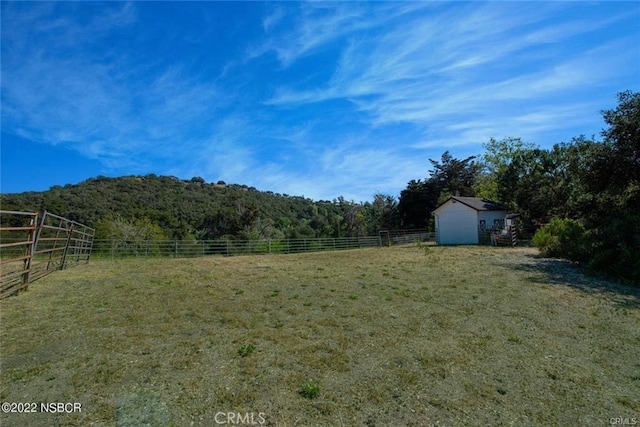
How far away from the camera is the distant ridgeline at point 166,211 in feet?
106

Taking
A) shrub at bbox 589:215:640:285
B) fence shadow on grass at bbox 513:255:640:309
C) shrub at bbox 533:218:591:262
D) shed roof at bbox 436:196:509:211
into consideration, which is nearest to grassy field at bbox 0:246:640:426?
fence shadow on grass at bbox 513:255:640:309

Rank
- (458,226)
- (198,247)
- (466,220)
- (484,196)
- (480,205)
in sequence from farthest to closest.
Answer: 1. (484,196)
2. (480,205)
3. (458,226)
4. (466,220)
5. (198,247)

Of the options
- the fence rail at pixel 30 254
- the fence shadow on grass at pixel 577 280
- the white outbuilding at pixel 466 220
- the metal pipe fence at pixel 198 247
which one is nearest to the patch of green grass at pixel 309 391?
the fence rail at pixel 30 254

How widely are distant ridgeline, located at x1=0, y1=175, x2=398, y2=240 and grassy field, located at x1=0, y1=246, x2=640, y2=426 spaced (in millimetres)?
23906

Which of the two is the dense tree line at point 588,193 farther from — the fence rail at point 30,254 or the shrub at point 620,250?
the fence rail at point 30,254

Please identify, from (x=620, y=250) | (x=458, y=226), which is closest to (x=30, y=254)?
(x=620, y=250)

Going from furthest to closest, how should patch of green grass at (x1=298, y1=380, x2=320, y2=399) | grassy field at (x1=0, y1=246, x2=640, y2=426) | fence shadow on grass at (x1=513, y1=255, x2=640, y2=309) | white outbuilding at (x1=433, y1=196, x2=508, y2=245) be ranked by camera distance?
1. white outbuilding at (x1=433, y1=196, x2=508, y2=245)
2. fence shadow on grass at (x1=513, y1=255, x2=640, y2=309)
3. patch of green grass at (x1=298, y1=380, x2=320, y2=399)
4. grassy field at (x1=0, y1=246, x2=640, y2=426)

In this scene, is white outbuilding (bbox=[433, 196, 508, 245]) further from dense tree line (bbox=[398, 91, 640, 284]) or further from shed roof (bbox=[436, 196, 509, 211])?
dense tree line (bbox=[398, 91, 640, 284])

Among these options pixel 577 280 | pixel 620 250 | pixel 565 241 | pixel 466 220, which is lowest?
pixel 577 280

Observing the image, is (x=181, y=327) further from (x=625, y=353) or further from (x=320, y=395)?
(x=625, y=353)

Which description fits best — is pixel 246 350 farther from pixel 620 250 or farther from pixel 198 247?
pixel 198 247

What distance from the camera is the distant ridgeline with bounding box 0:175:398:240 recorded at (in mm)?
32353

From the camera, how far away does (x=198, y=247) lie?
2242 centimetres

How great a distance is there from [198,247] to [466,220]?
72.7 ft
